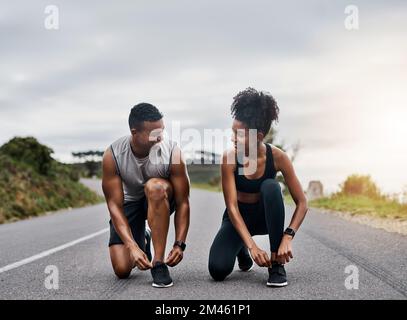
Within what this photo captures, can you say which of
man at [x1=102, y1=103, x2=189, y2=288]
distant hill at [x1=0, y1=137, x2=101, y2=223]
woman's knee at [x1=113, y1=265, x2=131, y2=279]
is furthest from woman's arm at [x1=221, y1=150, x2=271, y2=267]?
distant hill at [x1=0, y1=137, x2=101, y2=223]

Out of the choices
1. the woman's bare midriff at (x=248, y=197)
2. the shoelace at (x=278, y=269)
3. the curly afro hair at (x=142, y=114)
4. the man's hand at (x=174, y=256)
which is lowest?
the shoelace at (x=278, y=269)

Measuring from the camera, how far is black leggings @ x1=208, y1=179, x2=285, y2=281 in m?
5.20

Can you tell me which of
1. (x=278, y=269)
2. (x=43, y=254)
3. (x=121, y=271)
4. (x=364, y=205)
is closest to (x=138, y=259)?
(x=121, y=271)

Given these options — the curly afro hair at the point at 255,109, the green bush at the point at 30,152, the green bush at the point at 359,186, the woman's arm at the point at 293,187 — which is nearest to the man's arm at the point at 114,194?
the curly afro hair at the point at 255,109

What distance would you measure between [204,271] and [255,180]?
42.9 inches

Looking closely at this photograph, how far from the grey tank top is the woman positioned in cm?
51

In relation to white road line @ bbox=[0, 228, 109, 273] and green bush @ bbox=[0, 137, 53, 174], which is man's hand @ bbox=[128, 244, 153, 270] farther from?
green bush @ bbox=[0, 137, 53, 174]

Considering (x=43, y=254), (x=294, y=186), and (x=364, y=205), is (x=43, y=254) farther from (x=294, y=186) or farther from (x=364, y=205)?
(x=364, y=205)

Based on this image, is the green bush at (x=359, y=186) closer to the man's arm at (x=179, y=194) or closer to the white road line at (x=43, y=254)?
the white road line at (x=43, y=254)

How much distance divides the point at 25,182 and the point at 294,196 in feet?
47.6

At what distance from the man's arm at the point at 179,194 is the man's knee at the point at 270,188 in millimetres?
687

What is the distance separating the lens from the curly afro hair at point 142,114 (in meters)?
5.05

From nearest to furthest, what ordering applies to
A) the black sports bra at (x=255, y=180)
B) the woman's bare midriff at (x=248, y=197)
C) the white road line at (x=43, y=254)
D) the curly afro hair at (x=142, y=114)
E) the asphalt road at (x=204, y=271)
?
the asphalt road at (x=204, y=271) < the curly afro hair at (x=142, y=114) < the black sports bra at (x=255, y=180) < the woman's bare midriff at (x=248, y=197) < the white road line at (x=43, y=254)
